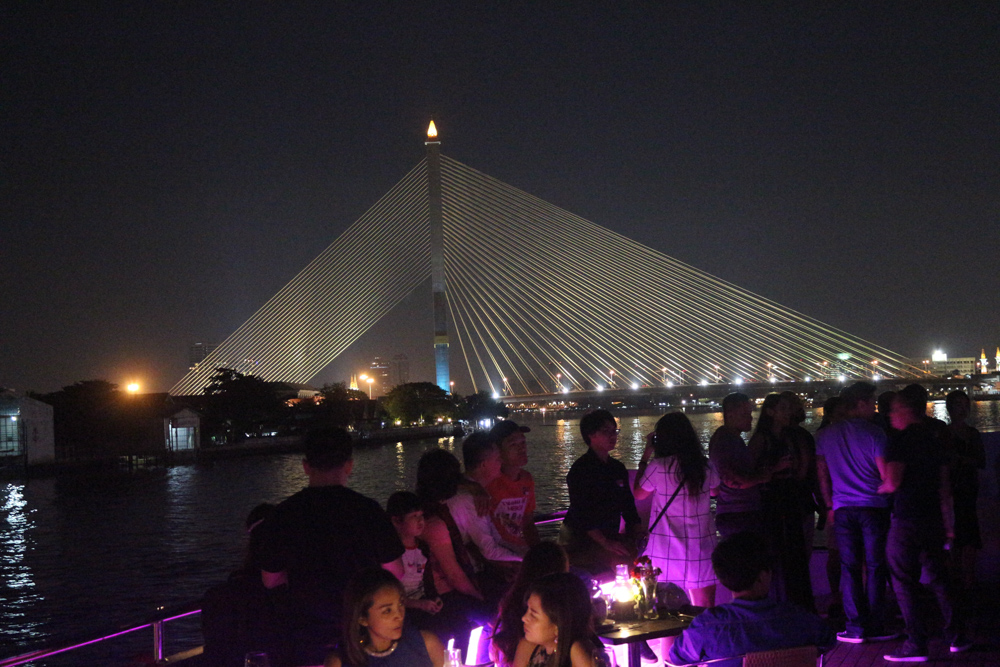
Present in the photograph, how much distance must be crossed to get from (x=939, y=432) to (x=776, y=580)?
106 centimetres

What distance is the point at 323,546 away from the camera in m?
2.70

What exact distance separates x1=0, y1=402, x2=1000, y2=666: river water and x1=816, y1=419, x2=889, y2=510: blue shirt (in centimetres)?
294

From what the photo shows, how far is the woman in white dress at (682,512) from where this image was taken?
3.70 metres

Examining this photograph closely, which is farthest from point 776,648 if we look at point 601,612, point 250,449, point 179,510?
point 250,449

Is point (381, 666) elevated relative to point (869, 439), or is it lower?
lower

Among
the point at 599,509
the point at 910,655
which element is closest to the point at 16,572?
the point at 599,509

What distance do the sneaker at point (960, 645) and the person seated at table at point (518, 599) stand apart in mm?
2174

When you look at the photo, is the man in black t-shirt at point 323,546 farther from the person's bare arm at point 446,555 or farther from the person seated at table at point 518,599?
the person's bare arm at point 446,555

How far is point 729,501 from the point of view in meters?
4.09

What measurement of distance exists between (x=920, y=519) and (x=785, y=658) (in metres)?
1.89

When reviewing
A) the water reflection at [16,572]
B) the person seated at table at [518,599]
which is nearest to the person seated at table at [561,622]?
the person seated at table at [518,599]

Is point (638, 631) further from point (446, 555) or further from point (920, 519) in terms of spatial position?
point (920, 519)

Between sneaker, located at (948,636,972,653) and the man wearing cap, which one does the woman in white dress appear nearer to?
the man wearing cap

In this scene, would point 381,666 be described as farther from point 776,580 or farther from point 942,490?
point 942,490
